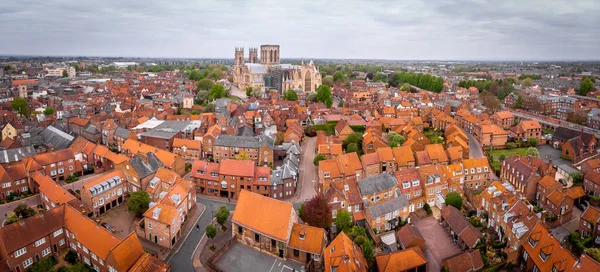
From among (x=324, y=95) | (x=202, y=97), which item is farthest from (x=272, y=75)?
(x=324, y=95)

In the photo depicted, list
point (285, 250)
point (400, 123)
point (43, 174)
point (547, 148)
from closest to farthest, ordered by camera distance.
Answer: point (285, 250) → point (43, 174) → point (547, 148) → point (400, 123)

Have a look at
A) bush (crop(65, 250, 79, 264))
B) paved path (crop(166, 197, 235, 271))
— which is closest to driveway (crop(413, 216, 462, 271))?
paved path (crop(166, 197, 235, 271))

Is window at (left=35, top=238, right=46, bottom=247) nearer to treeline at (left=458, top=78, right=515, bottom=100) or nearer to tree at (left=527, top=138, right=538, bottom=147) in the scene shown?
tree at (left=527, top=138, right=538, bottom=147)

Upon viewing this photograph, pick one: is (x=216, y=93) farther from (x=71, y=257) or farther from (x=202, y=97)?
(x=71, y=257)

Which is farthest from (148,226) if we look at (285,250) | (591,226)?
(591,226)

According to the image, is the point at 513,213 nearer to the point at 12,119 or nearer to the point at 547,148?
the point at 547,148

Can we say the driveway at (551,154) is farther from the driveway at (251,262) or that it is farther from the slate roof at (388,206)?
the driveway at (251,262)

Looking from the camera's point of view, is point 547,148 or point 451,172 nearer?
point 451,172
